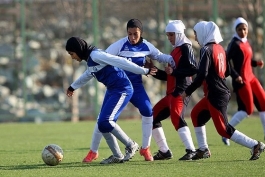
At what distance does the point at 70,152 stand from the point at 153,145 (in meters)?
1.88

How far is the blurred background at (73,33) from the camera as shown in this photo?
2331cm

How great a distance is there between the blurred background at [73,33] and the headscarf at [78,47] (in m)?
12.9

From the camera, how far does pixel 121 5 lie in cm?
2377

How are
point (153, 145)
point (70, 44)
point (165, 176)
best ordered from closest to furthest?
point (165, 176) → point (70, 44) → point (153, 145)

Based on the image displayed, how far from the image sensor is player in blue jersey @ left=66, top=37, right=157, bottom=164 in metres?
10.4

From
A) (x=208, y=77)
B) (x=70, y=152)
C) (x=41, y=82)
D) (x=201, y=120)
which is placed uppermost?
(x=208, y=77)

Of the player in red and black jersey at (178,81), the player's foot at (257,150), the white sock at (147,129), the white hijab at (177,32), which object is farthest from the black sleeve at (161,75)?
the player's foot at (257,150)

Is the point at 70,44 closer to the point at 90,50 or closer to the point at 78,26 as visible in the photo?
the point at 90,50

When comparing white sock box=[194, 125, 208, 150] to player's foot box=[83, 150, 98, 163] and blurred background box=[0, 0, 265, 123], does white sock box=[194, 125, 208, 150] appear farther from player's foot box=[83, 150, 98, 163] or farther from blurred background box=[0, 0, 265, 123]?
blurred background box=[0, 0, 265, 123]

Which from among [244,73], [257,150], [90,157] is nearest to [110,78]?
[90,157]

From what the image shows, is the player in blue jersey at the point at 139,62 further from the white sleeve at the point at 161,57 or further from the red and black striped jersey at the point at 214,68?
the red and black striped jersey at the point at 214,68

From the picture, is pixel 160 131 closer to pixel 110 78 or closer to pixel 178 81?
pixel 178 81

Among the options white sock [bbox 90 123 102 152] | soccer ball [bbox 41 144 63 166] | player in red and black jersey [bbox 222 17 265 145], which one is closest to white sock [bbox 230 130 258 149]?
white sock [bbox 90 123 102 152]

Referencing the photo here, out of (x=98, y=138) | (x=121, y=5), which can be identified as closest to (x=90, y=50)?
(x=98, y=138)
